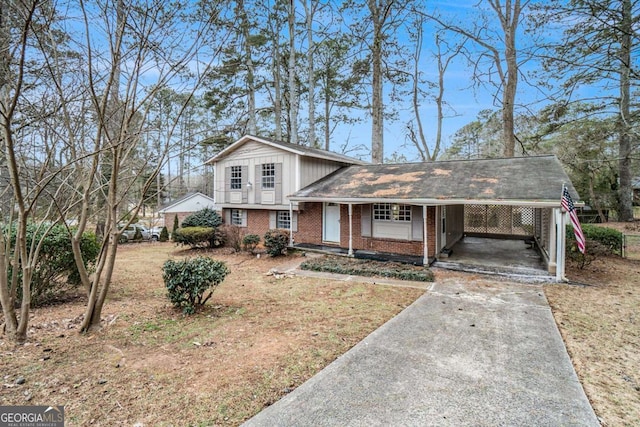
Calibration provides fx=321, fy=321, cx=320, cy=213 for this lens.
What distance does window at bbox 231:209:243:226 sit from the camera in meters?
16.4

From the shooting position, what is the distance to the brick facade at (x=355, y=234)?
10.8m

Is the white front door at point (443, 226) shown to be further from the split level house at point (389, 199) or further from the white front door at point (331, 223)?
the white front door at point (331, 223)

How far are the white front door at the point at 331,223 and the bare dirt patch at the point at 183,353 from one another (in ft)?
18.9

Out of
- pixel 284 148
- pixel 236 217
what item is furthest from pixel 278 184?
pixel 236 217

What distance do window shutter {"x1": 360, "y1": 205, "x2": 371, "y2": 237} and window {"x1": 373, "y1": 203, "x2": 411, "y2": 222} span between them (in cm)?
23

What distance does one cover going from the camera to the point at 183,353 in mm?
4230

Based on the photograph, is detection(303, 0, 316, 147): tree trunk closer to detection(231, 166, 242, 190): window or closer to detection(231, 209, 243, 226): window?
detection(231, 166, 242, 190): window

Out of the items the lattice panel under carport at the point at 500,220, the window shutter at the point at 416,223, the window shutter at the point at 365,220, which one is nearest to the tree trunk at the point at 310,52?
the window shutter at the point at 365,220

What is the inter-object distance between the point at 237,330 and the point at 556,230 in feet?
29.2

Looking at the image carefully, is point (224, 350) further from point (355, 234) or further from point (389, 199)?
point (355, 234)

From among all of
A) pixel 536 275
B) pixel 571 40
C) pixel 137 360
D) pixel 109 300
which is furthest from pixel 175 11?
pixel 571 40

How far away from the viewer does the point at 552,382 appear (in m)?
3.63

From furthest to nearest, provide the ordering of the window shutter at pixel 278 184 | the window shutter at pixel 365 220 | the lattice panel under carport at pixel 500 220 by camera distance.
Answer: the lattice panel under carport at pixel 500 220
the window shutter at pixel 278 184
the window shutter at pixel 365 220

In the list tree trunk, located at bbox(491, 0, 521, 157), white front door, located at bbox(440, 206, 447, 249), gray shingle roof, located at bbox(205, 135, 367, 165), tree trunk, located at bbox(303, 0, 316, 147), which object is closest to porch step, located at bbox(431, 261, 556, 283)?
white front door, located at bbox(440, 206, 447, 249)
